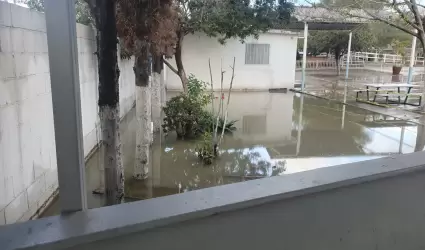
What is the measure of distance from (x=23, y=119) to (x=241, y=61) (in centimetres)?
1149

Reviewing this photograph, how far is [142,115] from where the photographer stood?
4629 mm

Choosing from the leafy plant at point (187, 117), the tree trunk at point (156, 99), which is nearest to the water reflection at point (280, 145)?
the leafy plant at point (187, 117)

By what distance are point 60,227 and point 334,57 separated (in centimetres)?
2363

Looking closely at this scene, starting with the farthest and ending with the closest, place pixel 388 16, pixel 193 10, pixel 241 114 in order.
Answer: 1. pixel 388 16
2. pixel 241 114
3. pixel 193 10

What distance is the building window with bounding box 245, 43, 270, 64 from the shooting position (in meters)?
13.7

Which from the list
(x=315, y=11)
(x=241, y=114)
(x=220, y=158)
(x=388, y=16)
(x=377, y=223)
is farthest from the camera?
(x=315, y=11)

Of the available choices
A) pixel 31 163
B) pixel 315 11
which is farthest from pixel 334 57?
pixel 31 163

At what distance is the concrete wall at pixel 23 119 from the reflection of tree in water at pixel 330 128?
12.1 ft

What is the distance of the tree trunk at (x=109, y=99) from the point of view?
9.53 ft

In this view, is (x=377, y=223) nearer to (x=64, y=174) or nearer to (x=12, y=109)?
(x=64, y=174)

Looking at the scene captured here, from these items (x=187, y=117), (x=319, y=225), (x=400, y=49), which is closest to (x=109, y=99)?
(x=319, y=225)

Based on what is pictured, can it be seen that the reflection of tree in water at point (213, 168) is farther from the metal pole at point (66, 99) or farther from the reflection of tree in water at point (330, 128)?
the metal pole at point (66, 99)

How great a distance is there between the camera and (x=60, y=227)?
115 centimetres

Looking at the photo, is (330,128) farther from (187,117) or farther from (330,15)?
(330,15)
